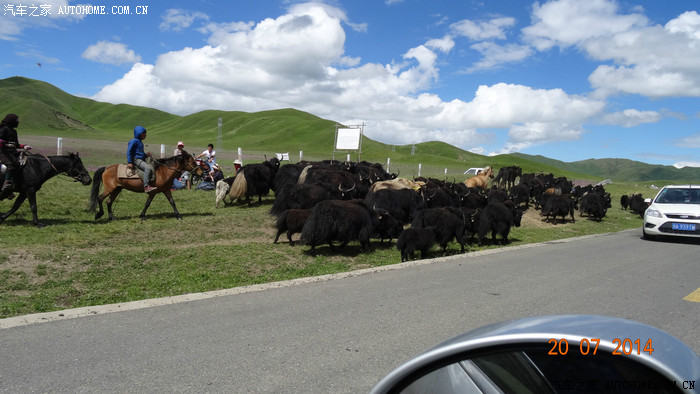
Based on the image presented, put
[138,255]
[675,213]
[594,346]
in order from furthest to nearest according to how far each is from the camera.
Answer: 1. [675,213]
2. [138,255]
3. [594,346]

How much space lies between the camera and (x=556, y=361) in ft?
5.15

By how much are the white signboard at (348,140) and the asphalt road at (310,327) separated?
22.6 metres

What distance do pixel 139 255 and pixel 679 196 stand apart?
14.2 m

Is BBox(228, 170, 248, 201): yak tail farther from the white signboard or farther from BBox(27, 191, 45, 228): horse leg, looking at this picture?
the white signboard

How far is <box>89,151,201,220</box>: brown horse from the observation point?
36.1 ft

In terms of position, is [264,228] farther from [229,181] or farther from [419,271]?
[419,271]

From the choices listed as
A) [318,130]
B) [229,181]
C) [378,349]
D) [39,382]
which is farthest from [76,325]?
[318,130]

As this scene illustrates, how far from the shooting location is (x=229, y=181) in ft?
50.1

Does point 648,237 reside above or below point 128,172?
below

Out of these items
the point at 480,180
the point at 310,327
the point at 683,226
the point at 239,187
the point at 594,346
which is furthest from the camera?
the point at 480,180

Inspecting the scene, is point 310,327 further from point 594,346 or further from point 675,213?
point 675,213

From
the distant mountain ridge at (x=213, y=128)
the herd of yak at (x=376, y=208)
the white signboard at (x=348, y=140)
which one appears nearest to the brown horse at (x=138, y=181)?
the herd of yak at (x=376, y=208)

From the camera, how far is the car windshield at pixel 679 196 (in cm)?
1289

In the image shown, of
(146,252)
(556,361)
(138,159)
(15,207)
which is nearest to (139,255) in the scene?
(146,252)
